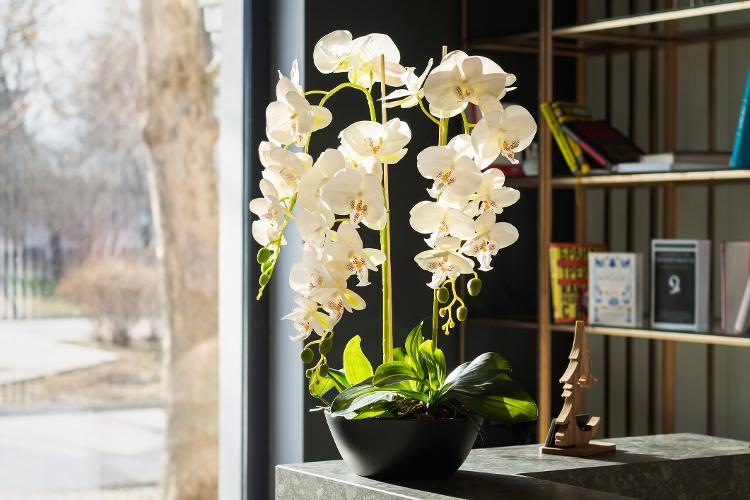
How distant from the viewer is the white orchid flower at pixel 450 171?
146cm

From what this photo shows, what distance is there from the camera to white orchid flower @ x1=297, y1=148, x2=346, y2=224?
57.6 inches

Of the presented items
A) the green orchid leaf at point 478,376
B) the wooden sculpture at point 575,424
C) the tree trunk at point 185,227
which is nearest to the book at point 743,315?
the wooden sculpture at point 575,424

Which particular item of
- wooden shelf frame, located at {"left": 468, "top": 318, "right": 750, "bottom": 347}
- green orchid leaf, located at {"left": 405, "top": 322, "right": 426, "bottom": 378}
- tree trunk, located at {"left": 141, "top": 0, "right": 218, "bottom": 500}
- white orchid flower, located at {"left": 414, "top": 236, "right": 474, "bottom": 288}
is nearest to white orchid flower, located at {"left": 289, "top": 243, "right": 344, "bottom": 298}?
white orchid flower, located at {"left": 414, "top": 236, "right": 474, "bottom": 288}

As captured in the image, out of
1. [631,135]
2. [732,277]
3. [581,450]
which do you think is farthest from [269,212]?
[631,135]

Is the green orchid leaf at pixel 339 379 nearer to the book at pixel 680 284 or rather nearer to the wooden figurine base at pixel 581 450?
the wooden figurine base at pixel 581 450

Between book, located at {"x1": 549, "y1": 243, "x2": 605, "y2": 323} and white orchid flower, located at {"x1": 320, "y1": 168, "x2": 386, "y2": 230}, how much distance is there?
2.31 meters

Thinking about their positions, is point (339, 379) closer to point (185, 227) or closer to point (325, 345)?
point (325, 345)

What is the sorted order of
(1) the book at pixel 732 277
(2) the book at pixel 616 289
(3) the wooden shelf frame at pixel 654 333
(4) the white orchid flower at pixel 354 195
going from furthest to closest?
(2) the book at pixel 616 289, (1) the book at pixel 732 277, (3) the wooden shelf frame at pixel 654 333, (4) the white orchid flower at pixel 354 195

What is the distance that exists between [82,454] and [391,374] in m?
2.13

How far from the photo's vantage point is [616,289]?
3600 millimetres

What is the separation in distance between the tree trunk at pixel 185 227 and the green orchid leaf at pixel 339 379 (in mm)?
2030

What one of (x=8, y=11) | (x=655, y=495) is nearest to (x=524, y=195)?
(x=8, y=11)

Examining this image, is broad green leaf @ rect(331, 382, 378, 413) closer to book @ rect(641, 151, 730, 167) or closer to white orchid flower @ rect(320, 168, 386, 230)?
white orchid flower @ rect(320, 168, 386, 230)

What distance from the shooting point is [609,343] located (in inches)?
163
